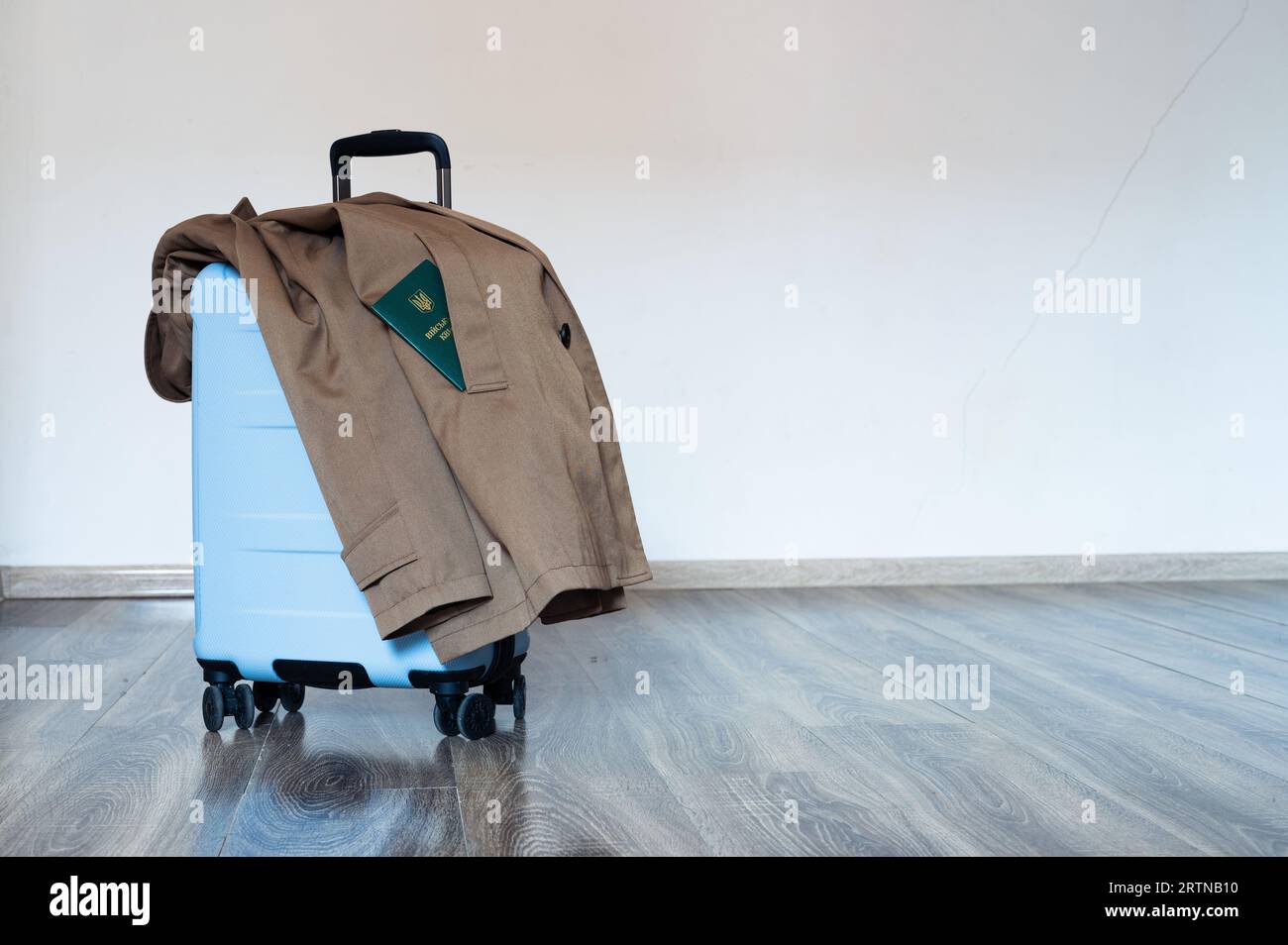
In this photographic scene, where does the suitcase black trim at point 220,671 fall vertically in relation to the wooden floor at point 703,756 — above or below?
above

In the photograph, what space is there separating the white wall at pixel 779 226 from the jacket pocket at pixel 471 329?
1.52 meters

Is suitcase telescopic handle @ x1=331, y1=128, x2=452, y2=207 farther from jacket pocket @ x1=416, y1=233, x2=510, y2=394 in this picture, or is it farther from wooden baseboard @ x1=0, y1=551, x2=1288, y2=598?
wooden baseboard @ x1=0, y1=551, x2=1288, y2=598

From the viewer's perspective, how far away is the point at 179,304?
1.59m

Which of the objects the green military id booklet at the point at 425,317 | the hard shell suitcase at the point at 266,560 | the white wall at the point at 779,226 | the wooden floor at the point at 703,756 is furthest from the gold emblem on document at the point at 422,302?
the white wall at the point at 779,226

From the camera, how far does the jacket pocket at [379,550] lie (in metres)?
1.43

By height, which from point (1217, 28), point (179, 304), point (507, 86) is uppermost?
point (1217, 28)

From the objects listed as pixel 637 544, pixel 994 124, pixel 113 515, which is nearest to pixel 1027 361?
pixel 994 124

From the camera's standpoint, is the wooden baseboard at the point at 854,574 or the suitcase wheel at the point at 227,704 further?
the wooden baseboard at the point at 854,574

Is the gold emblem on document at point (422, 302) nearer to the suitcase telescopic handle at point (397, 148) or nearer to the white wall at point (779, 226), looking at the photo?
the suitcase telescopic handle at point (397, 148)

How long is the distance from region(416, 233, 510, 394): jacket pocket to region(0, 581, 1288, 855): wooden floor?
491 mm

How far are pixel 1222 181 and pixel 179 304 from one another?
2.81 meters

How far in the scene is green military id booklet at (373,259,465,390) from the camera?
4.75 ft

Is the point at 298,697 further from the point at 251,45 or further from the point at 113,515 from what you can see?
the point at 251,45
